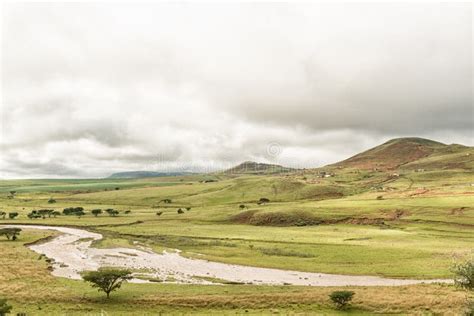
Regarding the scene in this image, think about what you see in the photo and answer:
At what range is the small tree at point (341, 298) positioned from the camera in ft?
166

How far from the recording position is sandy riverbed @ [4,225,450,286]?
68.6m

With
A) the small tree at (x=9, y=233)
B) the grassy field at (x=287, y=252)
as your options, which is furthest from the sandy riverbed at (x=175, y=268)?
the small tree at (x=9, y=233)

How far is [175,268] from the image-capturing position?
266ft

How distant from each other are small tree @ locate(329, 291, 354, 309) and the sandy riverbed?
14739mm

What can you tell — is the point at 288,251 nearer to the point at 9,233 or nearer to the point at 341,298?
the point at 341,298

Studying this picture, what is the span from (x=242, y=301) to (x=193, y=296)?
676cm

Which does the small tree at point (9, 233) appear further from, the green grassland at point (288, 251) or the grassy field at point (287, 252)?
the grassy field at point (287, 252)

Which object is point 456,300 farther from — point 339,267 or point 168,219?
point 168,219

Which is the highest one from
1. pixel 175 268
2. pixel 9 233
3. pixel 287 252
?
pixel 9 233

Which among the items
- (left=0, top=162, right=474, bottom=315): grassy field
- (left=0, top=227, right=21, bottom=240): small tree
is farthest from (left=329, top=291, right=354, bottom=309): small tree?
(left=0, top=227, right=21, bottom=240): small tree

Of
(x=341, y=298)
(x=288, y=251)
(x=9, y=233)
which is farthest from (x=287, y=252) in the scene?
(x=9, y=233)

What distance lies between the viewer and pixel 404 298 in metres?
52.6

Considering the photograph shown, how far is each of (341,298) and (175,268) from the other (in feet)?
129

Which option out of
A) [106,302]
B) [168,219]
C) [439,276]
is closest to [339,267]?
[439,276]
